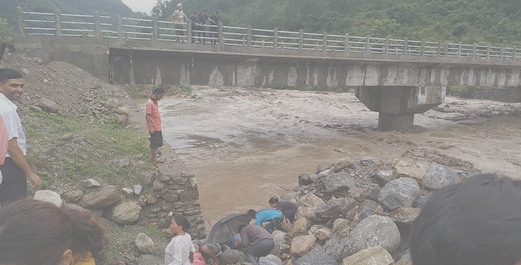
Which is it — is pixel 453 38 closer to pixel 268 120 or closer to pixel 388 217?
pixel 268 120

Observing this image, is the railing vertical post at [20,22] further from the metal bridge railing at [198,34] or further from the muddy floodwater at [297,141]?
the muddy floodwater at [297,141]

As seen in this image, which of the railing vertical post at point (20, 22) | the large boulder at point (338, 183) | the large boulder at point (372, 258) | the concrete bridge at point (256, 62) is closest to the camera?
the large boulder at point (372, 258)

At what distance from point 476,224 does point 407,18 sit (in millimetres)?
57380

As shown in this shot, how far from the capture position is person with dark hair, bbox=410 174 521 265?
35.0 inches

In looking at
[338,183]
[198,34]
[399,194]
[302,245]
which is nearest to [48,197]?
[302,245]

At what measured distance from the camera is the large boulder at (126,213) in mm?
5191

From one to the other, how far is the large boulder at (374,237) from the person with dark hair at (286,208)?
245 cm

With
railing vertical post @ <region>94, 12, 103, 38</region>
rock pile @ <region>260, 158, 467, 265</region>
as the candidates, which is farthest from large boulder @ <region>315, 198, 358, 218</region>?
railing vertical post @ <region>94, 12, 103, 38</region>

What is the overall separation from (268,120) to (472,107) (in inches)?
706

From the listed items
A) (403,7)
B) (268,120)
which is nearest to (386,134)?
(268,120)

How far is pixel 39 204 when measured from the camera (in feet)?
4.81

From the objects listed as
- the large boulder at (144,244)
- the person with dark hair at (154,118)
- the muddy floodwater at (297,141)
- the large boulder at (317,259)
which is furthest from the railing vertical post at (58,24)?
the large boulder at (317,259)

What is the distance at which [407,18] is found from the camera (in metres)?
51.1

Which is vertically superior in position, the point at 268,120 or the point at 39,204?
the point at 39,204
